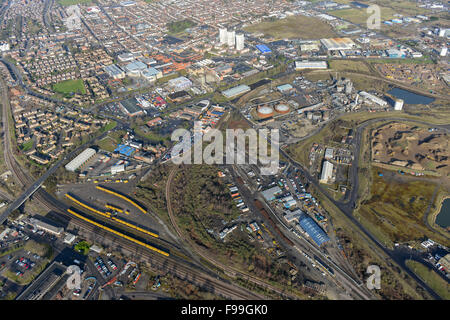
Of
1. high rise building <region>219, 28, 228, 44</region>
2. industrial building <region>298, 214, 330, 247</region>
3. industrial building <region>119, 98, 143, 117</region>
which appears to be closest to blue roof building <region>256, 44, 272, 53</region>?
high rise building <region>219, 28, 228, 44</region>

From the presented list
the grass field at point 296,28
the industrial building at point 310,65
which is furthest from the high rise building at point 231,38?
the industrial building at point 310,65

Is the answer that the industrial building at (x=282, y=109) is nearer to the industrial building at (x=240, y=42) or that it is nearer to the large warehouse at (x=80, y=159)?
the industrial building at (x=240, y=42)

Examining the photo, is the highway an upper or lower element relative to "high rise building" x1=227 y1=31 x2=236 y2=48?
lower

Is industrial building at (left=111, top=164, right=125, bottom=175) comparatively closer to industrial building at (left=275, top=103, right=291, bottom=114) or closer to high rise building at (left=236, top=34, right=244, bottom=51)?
industrial building at (left=275, top=103, right=291, bottom=114)

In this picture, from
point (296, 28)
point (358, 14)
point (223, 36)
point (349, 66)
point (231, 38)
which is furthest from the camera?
point (358, 14)

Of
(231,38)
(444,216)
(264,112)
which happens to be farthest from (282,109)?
(231,38)

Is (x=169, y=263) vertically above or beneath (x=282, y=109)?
beneath

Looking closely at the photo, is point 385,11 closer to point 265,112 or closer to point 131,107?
point 265,112

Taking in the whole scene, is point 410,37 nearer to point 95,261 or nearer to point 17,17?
point 95,261
